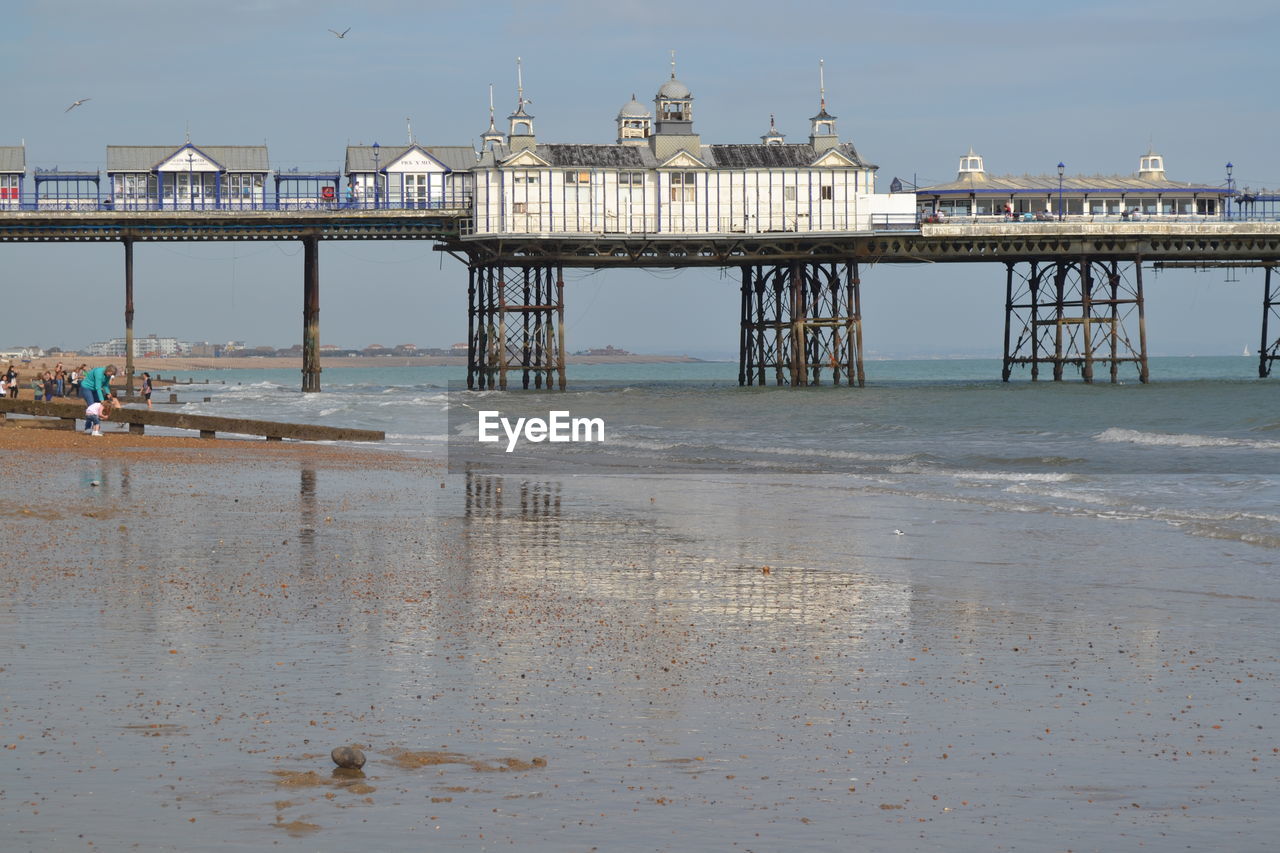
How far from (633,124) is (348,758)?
6910 cm

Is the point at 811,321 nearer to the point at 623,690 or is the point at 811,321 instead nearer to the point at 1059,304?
the point at 1059,304

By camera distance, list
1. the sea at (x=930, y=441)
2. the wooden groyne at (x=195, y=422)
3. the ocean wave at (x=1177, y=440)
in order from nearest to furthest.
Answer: the sea at (x=930, y=441) < the wooden groyne at (x=195, y=422) < the ocean wave at (x=1177, y=440)

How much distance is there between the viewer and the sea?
2375cm

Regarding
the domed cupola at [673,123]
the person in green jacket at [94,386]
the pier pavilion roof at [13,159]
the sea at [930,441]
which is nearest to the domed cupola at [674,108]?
the domed cupola at [673,123]

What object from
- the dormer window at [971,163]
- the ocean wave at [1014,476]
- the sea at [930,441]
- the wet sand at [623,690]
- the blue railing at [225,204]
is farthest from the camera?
the dormer window at [971,163]

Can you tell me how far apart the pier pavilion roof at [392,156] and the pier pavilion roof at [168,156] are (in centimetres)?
438

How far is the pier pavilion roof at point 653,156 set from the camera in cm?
6894

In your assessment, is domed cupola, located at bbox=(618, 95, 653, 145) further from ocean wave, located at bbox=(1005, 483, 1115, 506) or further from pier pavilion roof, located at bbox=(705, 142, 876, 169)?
ocean wave, located at bbox=(1005, 483, 1115, 506)

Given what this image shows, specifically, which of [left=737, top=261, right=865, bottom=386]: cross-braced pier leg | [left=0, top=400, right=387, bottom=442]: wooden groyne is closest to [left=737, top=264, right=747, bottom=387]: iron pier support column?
[left=737, top=261, right=865, bottom=386]: cross-braced pier leg

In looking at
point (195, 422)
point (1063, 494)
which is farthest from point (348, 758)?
point (195, 422)

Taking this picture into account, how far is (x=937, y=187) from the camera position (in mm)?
77812

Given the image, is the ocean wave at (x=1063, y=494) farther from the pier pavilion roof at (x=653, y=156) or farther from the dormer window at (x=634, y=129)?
the dormer window at (x=634, y=129)

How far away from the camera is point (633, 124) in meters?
74.3

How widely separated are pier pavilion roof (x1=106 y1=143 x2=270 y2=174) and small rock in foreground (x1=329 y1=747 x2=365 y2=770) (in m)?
71.5
